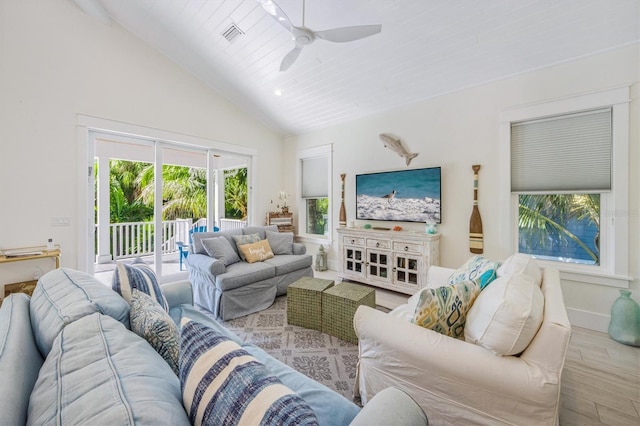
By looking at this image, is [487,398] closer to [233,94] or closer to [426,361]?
[426,361]

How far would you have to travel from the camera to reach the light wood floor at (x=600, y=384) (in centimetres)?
161

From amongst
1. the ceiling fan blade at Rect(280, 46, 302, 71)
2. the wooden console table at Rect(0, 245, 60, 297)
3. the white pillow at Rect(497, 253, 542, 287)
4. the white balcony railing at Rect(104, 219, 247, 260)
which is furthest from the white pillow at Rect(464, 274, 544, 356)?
the white balcony railing at Rect(104, 219, 247, 260)

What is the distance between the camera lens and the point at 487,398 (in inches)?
46.2

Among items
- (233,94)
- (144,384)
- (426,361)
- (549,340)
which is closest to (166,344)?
(144,384)

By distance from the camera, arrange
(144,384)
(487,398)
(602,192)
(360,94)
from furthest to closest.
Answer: (360,94)
(602,192)
(487,398)
(144,384)

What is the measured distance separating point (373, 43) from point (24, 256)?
4.37m

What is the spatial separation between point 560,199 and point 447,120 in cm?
156

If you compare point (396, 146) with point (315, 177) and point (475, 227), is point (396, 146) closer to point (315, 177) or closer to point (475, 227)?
point (475, 227)

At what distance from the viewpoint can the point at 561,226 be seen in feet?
9.53

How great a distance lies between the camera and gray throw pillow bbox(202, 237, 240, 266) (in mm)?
3227

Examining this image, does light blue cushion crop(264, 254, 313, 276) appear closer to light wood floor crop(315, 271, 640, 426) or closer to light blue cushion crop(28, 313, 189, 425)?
light blue cushion crop(28, 313, 189, 425)

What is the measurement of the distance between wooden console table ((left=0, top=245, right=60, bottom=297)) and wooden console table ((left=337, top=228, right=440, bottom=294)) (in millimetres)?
3565

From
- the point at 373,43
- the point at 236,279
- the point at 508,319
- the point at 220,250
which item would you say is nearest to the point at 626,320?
the point at 508,319

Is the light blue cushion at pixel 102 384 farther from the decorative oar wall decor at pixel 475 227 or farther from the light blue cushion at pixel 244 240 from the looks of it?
the decorative oar wall decor at pixel 475 227
